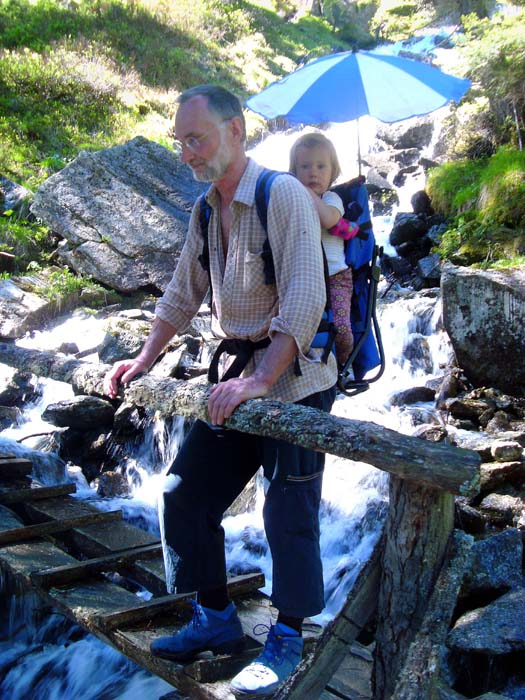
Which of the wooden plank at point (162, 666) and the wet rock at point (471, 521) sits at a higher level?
the wooden plank at point (162, 666)

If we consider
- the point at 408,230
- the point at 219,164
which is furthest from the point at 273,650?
the point at 408,230

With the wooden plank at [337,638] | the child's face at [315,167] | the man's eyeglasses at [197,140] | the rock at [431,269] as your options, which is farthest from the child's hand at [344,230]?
the rock at [431,269]

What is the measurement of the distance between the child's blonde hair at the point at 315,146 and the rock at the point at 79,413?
510 centimetres

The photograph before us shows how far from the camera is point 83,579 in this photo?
13.5ft

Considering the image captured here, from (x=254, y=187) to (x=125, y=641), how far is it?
2115 mm

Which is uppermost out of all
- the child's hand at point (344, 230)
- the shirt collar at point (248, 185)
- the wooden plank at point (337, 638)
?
the shirt collar at point (248, 185)

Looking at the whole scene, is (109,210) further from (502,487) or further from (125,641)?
(125,641)

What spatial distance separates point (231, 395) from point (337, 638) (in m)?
0.88

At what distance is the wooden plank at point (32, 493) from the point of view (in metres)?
5.32

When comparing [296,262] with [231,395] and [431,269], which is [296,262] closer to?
[231,395]

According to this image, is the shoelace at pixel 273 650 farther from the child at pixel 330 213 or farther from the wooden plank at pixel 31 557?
the wooden plank at pixel 31 557

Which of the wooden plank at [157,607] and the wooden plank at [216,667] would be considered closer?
the wooden plank at [216,667]

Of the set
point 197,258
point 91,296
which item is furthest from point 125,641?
point 91,296

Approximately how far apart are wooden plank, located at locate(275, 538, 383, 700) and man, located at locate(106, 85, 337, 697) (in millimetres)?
251
